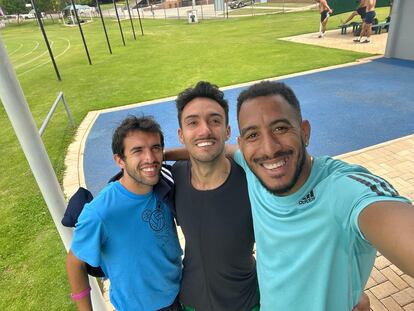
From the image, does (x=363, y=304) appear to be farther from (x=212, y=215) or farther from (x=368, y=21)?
(x=368, y=21)

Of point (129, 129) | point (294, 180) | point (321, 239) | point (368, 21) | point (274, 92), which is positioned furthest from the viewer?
point (368, 21)

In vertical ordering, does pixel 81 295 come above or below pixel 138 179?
below

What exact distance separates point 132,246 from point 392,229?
1.39 meters

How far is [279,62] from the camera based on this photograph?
498 inches

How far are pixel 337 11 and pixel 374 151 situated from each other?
15.3 meters

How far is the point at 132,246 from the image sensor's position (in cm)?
189

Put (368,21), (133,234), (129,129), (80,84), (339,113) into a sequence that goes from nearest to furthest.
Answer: (133,234), (129,129), (339,113), (80,84), (368,21)

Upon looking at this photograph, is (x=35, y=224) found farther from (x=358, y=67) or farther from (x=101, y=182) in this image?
(x=358, y=67)

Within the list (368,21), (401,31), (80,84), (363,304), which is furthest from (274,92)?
(368,21)

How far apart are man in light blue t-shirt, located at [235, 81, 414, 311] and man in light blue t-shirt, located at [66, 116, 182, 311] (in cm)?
64

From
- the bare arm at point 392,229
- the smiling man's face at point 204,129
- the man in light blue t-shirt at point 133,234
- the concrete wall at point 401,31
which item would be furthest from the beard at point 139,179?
the concrete wall at point 401,31

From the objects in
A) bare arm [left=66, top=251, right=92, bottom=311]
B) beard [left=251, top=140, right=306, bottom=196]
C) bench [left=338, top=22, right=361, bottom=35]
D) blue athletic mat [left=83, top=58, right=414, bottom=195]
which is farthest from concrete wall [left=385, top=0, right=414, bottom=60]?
bare arm [left=66, top=251, right=92, bottom=311]

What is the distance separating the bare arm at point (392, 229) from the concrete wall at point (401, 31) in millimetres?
12893

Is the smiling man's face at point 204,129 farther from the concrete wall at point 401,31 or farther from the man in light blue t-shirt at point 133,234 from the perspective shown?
the concrete wall at point 401,31
